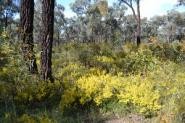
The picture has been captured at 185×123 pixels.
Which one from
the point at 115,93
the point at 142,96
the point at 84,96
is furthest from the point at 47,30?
the point at 142,96

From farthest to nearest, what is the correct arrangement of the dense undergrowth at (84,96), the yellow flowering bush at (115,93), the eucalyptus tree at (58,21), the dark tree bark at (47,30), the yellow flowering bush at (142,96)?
1. the eucalyptus tree at (58,21)
2. the dark tree bark at (47,30)
3. the yellow flowering bush at (115,93)
4. the yellow flowering bush at (142,96)
5. the dense undergrowth at (84,96)

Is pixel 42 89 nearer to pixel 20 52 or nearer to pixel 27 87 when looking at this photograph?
pixel 27 87

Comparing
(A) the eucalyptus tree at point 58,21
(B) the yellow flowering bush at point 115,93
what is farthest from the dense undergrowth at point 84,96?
(A) the eucalyptus tree at point 58,21

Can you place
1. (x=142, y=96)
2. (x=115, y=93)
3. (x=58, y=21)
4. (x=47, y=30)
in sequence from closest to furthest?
(x=142, y=96), (x=115, y=93), (x=47, y=30), (x=58, y=21)

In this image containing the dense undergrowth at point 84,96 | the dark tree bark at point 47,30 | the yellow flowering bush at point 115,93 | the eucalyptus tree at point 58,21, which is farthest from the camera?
the eucalyptus tree at point 58,21

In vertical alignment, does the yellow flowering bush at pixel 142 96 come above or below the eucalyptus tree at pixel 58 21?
below

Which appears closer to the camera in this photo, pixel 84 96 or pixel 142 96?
pixel 142 96

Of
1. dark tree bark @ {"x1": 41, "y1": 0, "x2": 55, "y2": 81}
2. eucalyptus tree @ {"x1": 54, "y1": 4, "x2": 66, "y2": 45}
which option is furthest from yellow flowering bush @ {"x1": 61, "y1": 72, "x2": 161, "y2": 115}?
eucalyptus tree @ {"x1": 54, "y1": 4, "x2": 66, "y2": 45}

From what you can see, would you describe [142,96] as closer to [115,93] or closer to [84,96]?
[115,93]

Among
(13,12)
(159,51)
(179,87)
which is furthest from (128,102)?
(13,12)

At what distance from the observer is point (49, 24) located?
1213cm

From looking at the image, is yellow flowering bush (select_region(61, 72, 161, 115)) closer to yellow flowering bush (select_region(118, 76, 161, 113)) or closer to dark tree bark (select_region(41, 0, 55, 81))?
yellow flowering bush (select_region(118, 76, 161, 113))

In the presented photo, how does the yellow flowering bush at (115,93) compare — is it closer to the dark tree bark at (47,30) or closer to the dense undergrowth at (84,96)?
the dense undergrowth at (84,96)

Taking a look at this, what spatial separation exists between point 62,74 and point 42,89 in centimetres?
321
